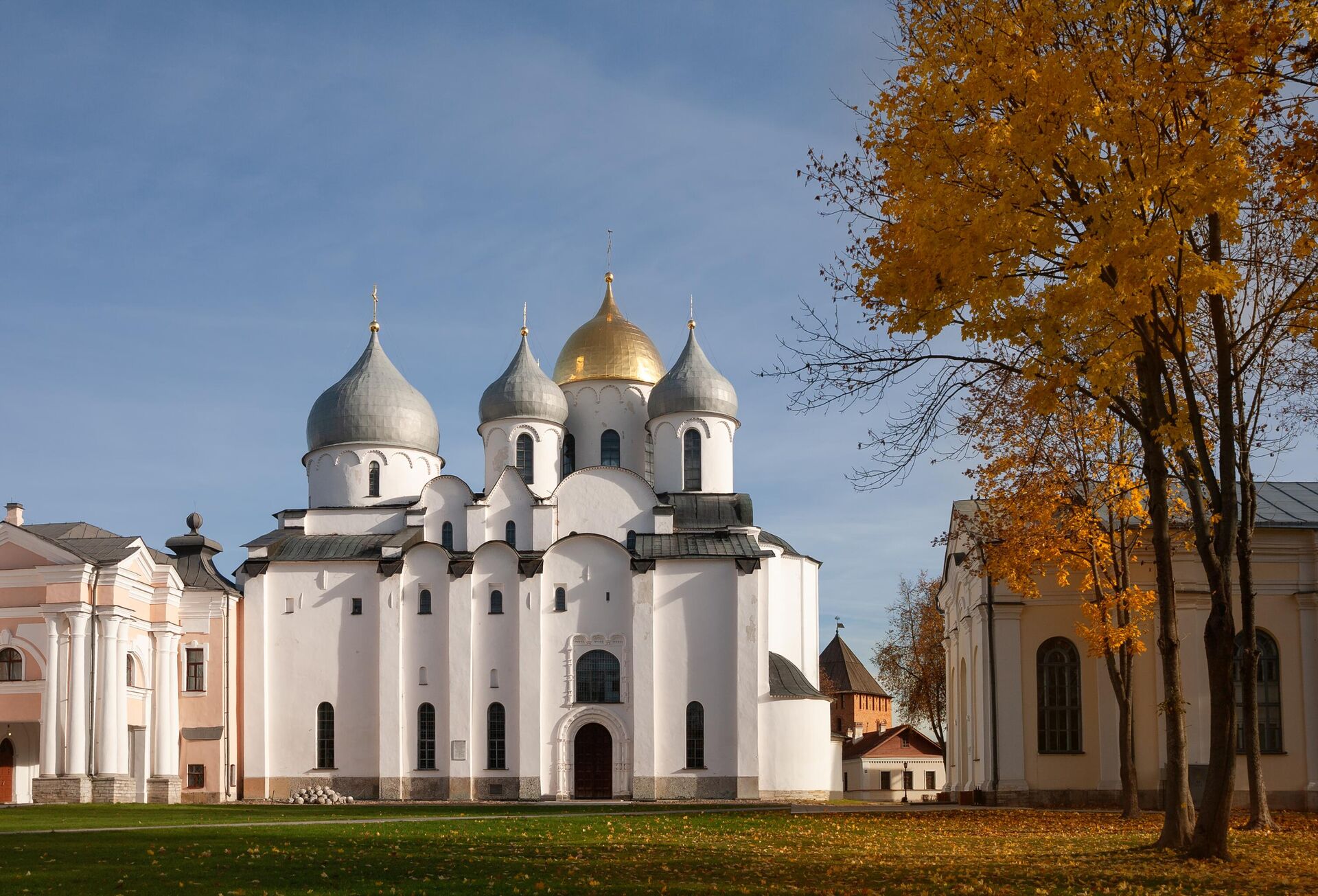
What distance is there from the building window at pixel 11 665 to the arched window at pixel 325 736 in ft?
31.1

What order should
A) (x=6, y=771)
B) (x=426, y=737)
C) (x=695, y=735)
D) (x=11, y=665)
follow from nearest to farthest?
(x=11, y=665)
(x=6, y=771)
(x=695, y=735)
(x=426, y=737)

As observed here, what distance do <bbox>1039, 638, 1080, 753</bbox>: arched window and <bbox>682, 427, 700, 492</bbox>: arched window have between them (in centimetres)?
1920

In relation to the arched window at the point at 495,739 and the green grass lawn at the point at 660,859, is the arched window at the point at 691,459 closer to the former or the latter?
the arched window at the point at 495,739

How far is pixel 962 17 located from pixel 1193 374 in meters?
7.57

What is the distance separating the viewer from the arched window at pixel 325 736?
46.3 meters

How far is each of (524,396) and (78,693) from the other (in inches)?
735

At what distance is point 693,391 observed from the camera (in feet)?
168

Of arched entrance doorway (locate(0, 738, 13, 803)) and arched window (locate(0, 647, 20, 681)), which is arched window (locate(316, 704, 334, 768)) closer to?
arched entrance doorway (locate(0, 738, 13, 803))

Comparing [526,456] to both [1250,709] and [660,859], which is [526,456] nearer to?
[1250,709]

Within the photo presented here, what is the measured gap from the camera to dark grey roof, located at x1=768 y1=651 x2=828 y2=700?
Result: 45094mm

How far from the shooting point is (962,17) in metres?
15.3

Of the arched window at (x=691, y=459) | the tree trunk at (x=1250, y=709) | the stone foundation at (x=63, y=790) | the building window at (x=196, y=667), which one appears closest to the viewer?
the tree trunk at (x=1250, y=709)

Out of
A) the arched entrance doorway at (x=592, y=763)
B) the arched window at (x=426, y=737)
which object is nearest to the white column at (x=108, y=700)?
the arched window at (x=426, y=737)

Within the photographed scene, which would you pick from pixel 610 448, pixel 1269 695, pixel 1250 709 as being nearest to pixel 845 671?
pixel 610 448
